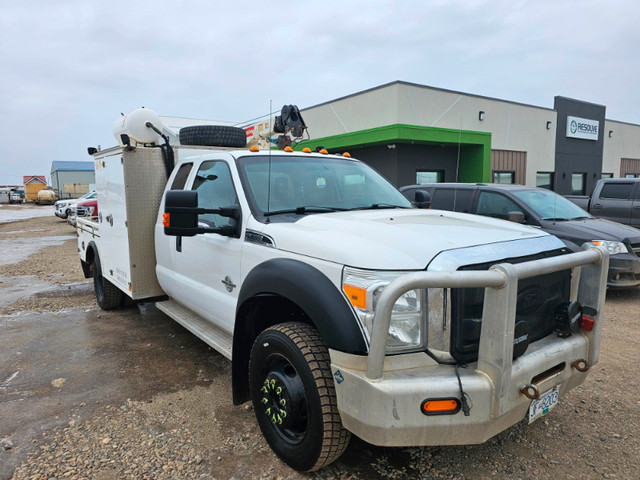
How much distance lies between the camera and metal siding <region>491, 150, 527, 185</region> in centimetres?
1795

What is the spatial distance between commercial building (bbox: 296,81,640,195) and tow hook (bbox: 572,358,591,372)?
11.5 m

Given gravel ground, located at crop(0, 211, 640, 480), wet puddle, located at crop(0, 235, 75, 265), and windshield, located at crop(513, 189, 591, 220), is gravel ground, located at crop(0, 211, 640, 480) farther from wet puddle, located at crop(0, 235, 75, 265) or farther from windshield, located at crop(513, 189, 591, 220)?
wet puddle, located at crop(0, 235, 75, 265)

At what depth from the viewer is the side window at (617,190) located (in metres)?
9.62

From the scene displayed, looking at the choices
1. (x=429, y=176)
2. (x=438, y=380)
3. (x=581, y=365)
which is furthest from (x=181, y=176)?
(x=429, y=176)

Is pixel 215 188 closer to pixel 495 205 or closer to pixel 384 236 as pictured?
pixel 384 236

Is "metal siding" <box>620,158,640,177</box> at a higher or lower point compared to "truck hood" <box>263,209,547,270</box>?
higher

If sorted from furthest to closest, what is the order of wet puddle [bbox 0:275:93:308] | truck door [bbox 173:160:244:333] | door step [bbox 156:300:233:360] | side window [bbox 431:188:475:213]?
side window [bbox 431:188:475:213] < wet puddle [bbox 0:275:93:308] < door step [bbox 156:300:233:360] < truck door [bbox 173:160:244:333]

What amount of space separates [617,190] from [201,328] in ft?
31.5

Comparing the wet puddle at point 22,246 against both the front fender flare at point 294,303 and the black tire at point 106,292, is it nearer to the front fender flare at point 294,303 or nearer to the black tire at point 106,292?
the black tire at point 106,292

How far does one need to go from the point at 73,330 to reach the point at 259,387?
12.1 ft

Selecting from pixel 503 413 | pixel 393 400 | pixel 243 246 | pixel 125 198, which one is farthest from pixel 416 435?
pixel 125 198

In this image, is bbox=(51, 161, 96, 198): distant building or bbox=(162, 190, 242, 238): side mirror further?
bbox=(51, 161, 96, 198): distant building

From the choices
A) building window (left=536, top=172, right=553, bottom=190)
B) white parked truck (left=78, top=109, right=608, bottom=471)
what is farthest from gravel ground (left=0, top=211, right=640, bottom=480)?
building window (left=536, top=172, right=553, bottom=190)

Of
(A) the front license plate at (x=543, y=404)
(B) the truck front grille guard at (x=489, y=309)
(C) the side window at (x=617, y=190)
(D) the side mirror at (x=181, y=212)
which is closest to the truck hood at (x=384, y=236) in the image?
(B) the truck front grille guard at (x=489, y=309)
